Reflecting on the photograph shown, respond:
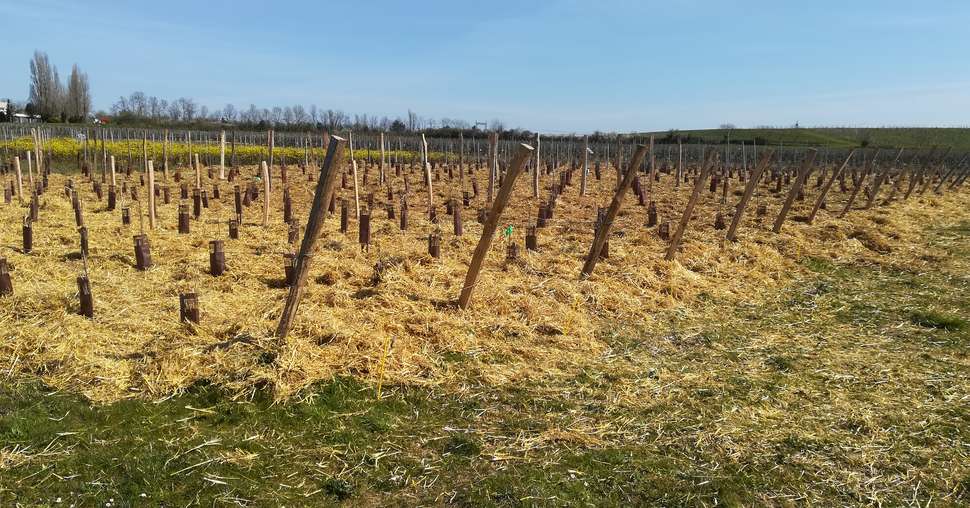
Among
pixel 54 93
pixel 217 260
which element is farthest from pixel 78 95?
pixel 217 260

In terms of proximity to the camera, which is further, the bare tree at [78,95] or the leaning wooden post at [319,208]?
the bare tree at [78,95]

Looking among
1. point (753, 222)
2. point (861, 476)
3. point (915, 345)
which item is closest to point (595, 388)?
point (861, 476)

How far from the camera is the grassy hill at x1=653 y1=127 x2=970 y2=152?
58.3 m

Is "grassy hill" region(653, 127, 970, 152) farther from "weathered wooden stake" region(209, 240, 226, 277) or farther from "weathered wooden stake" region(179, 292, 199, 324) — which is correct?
"weathered wooden stake" region(179, 292, 199, 324)

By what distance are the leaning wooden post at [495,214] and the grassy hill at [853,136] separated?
57.6m

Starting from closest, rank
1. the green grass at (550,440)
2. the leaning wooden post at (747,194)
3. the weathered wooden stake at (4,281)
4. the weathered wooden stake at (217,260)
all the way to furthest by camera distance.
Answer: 1. the green grass at (550,440)
2. the weathered wooden stake at (4,281)
3. the weathered wooden stake at (217,260)
4. the leaning wooden post at (747,194)

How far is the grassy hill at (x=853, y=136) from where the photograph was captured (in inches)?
2295

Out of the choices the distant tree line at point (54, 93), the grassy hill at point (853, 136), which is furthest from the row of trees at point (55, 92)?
the grassy hill at point (853, 136)

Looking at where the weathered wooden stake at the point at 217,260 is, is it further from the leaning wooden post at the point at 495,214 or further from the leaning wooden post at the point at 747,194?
the leaning wooden post at the point at 747,194

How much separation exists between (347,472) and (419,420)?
2.35 feet

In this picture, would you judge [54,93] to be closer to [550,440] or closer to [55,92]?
[55,92]

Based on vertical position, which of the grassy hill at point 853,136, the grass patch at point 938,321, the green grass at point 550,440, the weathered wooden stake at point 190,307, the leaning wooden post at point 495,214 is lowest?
the green grass at point 550,440

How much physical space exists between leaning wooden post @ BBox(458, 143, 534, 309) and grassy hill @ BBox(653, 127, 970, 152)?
5758 cm

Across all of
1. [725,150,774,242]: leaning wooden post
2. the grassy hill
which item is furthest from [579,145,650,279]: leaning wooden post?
the grassy hill
